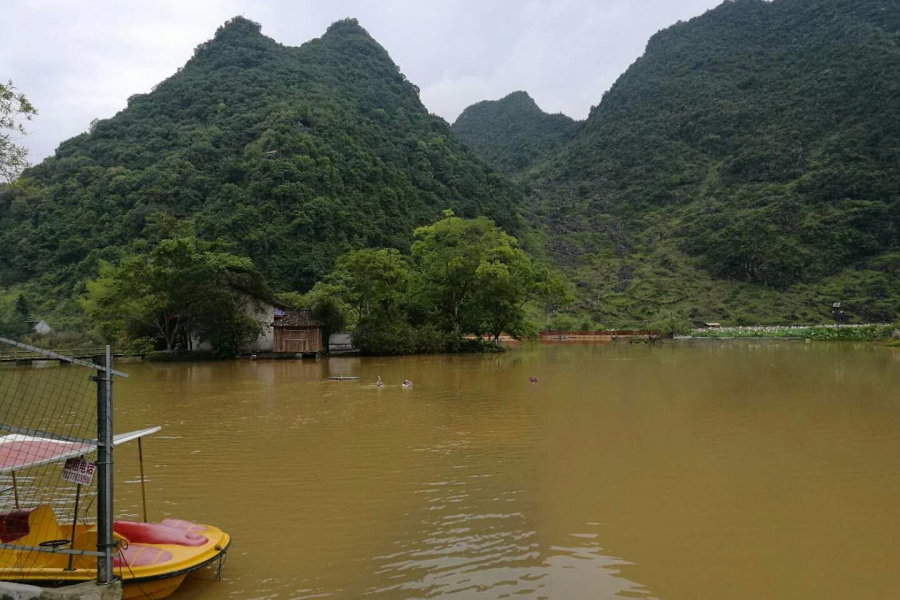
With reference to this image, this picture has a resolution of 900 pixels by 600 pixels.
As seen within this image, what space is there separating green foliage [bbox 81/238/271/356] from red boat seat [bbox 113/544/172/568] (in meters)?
30.7

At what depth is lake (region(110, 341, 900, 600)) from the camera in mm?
5957

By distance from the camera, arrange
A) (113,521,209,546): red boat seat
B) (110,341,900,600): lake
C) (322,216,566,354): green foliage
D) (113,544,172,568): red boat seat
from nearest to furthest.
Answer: (113,544,172,568): red boat seat → (113,521,209,546): red boat seat → (110,341,900,600): lake → (322,216,566,354): green foliage

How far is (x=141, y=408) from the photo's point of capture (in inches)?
659

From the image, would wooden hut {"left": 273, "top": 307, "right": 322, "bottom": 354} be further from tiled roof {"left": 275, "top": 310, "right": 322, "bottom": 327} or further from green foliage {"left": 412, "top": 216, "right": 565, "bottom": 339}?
green foliage {"left": 412, "top": 216, "right": 565, "bottom": 339}

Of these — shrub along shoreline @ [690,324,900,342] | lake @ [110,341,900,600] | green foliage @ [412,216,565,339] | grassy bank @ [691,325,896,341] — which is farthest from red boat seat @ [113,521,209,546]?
grassy bank @ [691,325,896,341]

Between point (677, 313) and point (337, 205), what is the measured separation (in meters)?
39.6

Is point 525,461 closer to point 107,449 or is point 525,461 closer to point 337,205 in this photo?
point 107,449

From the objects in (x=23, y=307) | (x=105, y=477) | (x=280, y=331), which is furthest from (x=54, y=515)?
(x=23, y=307)

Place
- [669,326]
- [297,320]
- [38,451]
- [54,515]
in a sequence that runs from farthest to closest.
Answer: [669,326] < [297,320] < [54,515] < [38,451]

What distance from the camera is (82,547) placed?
226 inches

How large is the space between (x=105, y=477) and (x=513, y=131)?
157555mm

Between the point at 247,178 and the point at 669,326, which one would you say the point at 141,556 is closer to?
the point at 669,326

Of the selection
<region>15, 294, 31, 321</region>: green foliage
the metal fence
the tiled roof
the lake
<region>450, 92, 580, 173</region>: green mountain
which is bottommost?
the lake

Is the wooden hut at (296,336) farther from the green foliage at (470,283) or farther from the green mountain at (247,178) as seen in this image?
the green mountain at (247,178)
